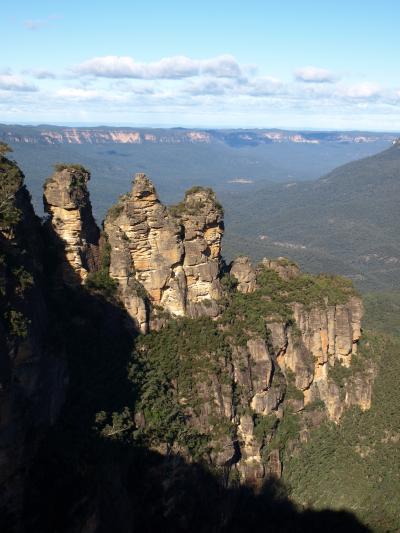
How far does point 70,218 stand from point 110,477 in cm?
1629

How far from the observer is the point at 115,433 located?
95.1ft

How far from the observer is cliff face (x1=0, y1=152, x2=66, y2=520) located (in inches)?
834

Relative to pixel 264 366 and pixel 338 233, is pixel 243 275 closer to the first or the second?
pixel 264 366

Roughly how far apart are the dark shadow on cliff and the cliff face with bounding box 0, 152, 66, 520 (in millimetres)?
827

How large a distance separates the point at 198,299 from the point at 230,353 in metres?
4.70

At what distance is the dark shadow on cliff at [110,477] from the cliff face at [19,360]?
827mm

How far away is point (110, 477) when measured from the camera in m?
26.6

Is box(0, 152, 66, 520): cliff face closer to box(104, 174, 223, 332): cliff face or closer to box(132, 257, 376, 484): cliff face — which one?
box(132, 257, 376, 484): cliff face

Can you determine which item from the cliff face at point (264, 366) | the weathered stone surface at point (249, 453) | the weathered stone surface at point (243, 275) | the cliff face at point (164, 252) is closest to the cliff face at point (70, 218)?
the cliff face at point (164, 252)

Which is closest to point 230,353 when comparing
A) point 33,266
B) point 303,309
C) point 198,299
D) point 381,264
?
point 198,299

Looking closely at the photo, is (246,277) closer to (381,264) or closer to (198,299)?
(198,299)

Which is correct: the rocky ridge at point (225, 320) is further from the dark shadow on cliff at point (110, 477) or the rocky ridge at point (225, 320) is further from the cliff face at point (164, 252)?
the dark shadow on cliff at point (110, 477)

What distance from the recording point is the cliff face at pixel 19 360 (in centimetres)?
2119

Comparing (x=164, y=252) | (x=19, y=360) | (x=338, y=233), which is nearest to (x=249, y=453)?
(x=164, y=252)
